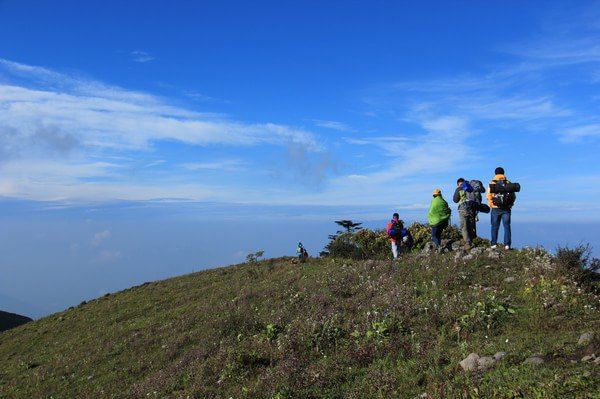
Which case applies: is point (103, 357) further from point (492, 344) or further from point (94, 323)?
point (492, 344)

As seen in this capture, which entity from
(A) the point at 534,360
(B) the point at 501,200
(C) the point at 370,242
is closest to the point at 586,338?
(A) the point at 534,360

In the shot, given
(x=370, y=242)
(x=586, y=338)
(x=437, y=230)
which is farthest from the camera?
(x=370, y=242)

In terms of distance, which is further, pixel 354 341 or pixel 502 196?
pixel 502 196

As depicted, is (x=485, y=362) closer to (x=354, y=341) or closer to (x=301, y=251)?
(x=354, y=341)

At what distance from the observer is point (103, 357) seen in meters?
16.3

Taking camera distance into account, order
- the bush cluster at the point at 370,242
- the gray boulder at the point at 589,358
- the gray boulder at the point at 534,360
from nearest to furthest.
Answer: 1. the gray boulder at the point at 589,358
2. the gray boulder at the point at 534,360
3. the bush cluster at the point at 370,242

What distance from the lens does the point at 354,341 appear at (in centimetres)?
1098

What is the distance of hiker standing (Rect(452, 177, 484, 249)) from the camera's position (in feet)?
57.7

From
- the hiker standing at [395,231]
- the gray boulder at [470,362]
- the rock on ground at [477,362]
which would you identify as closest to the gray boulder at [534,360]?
the rock on ground at [477,362]

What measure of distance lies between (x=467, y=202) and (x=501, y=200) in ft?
5.20

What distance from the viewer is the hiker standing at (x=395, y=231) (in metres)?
20.3

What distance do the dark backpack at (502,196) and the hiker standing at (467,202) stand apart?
132 centimetres

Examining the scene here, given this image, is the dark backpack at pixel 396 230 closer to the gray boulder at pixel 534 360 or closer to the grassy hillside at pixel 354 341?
the grassy hillside at pixel 354 341

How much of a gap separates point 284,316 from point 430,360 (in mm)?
6137
